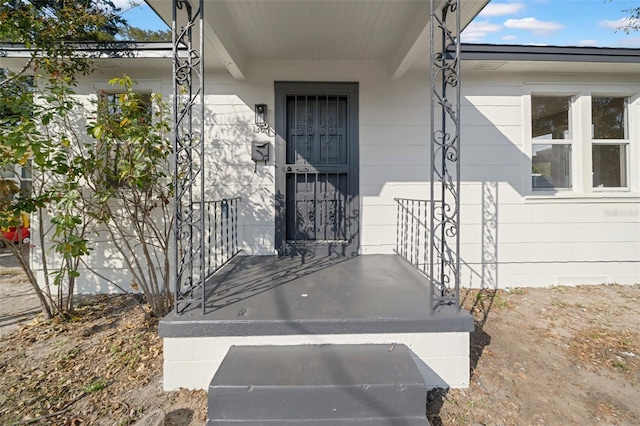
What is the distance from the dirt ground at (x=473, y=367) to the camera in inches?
73.3

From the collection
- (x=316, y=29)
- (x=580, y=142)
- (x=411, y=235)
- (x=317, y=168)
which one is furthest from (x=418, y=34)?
(x=580, y=142)

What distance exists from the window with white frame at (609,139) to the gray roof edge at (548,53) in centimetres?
63

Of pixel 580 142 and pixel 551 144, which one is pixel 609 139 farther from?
pixel 551 144

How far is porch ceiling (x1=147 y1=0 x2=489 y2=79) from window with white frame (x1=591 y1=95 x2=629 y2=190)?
286 centimetres

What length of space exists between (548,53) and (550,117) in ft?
3.08

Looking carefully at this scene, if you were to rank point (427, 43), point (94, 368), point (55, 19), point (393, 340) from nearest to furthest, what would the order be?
point (393, 340), point (94, 368), point (427, 43), point (55, 19)

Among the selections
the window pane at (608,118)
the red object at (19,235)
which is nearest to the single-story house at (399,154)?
the window pane at (608,118)

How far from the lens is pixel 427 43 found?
2.83 metres

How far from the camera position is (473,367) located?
227 cm

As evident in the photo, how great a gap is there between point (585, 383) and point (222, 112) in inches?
168

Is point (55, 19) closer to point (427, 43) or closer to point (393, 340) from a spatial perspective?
point (427, 43)

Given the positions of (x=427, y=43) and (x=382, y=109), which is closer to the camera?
(x=427, y=43)

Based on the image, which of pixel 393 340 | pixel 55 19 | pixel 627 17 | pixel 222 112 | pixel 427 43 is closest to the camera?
pixel 393 340

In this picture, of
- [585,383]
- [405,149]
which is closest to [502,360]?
[585,383]
